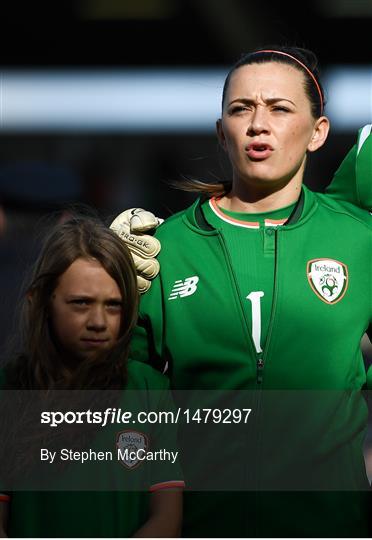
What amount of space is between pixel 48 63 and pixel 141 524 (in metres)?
3.41

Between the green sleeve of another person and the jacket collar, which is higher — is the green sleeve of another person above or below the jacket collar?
above

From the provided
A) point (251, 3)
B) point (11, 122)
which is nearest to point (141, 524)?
point (251, 3)

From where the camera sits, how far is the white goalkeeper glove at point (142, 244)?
1.85m

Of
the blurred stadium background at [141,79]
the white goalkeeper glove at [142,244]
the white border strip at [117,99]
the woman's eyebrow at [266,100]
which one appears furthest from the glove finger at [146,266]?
the white border strip at [117,99]

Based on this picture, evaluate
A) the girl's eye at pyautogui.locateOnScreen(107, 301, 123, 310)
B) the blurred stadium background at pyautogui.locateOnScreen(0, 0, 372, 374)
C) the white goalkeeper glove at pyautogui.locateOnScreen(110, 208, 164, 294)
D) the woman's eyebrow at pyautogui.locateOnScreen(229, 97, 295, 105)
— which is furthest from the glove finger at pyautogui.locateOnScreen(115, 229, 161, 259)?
the blurred stadium background at pyautogui.locateOnScreen(0, 0, 372, 374)

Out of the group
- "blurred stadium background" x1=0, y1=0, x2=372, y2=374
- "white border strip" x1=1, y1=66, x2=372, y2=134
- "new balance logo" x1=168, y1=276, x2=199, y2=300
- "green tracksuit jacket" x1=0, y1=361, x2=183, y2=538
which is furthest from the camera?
"white border strip" x1=1, y1=66, x2=372, y2=134

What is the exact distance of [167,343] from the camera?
1826mm

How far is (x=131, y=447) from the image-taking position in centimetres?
178

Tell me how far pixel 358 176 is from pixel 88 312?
64 cm

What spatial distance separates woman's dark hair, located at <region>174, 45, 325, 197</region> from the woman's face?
14 millimetres

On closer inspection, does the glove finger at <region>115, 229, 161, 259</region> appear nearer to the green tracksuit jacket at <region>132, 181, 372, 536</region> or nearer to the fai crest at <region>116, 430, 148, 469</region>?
the green tracksuit jacket at <region>132, 181, 372, 536</region>

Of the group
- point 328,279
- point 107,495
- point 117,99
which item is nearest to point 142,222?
point 328,279

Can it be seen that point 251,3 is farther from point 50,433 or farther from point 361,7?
point 50,433

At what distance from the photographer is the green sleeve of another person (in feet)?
6.29
